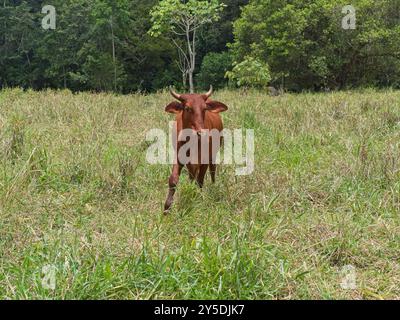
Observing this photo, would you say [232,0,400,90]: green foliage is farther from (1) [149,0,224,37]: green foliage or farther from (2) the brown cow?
(2) the brown cow

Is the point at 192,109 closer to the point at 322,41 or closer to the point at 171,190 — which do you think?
the point at 171,190

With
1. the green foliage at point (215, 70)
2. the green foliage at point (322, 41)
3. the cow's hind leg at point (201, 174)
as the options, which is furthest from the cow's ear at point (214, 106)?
the green foliage at point (215, 70)

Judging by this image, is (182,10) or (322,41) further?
(322,41)

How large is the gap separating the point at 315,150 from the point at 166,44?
27.4m

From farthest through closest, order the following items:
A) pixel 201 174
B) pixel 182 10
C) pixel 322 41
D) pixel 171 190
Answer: pixel 322 41, pixel 182 10, pixel 201 174, pixel 171 190

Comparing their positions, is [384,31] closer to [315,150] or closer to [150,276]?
[315,150]

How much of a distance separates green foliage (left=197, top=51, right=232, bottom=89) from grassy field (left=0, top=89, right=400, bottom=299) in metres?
24.1

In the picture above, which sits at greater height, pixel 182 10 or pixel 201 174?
pixel 182 10

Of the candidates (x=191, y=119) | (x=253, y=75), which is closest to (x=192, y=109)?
(x=191, y=119)

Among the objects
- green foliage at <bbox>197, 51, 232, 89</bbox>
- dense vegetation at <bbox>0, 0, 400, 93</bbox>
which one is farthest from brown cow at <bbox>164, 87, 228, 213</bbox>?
green foliage at <bbox>197, 51, 232, 89</bbox>

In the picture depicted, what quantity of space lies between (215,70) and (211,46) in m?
5.26

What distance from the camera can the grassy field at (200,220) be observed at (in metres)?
2.81

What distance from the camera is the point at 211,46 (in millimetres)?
35438
